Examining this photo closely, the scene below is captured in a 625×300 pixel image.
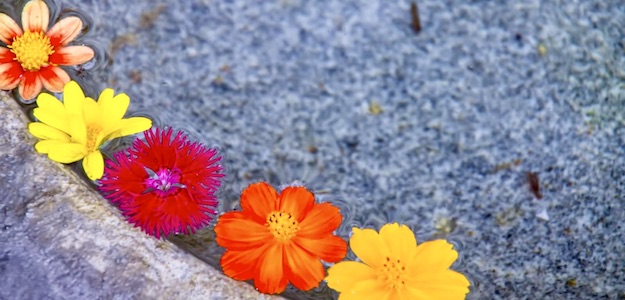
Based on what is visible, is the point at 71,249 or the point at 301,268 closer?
the point at 71,249

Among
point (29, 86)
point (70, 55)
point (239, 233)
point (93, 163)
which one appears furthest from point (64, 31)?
point (239, 233)

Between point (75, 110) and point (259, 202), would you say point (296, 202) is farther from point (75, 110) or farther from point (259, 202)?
point (75, 110)

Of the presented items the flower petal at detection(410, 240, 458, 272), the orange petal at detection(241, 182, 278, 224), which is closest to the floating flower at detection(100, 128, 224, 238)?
the orange petal at detection(241, 182, 278, 224)

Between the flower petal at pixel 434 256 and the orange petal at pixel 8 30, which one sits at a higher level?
the orange petal at pixel 8 30

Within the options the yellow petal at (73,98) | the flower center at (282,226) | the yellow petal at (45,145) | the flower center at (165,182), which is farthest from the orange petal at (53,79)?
the flower center at (282,226)

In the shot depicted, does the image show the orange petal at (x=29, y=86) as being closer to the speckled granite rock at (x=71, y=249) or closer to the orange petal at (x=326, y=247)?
the speckled granite rock at (x=71, y=249)

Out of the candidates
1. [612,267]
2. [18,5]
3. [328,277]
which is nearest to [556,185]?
[612,267]

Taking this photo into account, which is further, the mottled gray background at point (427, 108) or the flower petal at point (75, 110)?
the mottled gray background at point (427, 108)
